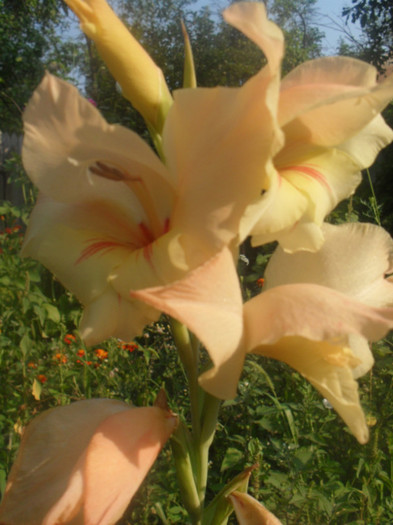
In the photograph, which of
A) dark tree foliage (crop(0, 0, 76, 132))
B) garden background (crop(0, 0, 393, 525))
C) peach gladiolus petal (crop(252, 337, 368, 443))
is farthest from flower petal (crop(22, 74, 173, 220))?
dark tree foliage (crop(0, 0, 76, 132))

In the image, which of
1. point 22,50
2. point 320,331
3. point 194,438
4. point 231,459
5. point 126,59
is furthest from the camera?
point 22,50

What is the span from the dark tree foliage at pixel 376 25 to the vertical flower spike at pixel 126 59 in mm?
5294

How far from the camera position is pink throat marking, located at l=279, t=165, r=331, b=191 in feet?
2.19

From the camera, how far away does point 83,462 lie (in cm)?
63

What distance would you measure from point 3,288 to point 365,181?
4349 mm

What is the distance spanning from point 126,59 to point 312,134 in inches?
9.5

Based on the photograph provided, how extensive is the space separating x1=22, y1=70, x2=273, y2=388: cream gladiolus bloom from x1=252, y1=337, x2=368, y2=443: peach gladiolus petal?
8 cm

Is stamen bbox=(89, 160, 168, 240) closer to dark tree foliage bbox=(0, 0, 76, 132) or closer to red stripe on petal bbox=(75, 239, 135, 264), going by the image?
red stripe on petal bbox=(75, 239, 135, 264)

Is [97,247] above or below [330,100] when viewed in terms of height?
Result: below

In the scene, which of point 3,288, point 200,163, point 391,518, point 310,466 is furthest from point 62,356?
point 200,163

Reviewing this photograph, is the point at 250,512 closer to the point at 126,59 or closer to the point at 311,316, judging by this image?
the point at 311,316

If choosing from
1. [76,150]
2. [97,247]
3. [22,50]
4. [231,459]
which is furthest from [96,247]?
[22,50]

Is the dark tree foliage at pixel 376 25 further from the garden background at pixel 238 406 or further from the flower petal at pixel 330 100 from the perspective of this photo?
the flower petal at pixel 330 100

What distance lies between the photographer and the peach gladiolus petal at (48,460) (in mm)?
642
